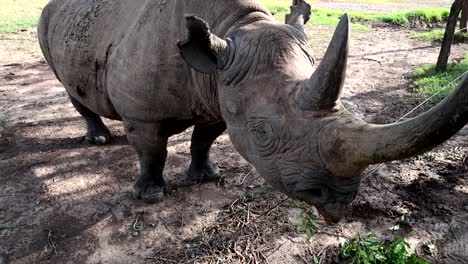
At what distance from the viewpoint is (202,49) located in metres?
2.81

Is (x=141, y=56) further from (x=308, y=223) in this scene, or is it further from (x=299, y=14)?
(x=308, y=223)

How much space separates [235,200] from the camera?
428cm

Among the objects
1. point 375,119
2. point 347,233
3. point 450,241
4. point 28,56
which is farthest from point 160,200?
point 28,56

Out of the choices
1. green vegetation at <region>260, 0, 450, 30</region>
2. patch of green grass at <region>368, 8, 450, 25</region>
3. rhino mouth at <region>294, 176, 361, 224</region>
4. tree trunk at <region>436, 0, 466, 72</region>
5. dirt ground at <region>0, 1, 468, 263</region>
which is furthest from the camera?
patch of green grass at <region>368, 8, 450, 25</region>

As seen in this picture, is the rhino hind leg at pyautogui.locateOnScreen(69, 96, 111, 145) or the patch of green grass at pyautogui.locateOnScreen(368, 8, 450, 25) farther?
the patch of green grass at pyautogui.locateOnScreen(368, 8, 450, 25)

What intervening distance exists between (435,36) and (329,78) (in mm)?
10766

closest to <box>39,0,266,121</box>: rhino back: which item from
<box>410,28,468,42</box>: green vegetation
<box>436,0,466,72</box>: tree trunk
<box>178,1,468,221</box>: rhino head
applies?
<box>178,1,468,221</box>: rhino head

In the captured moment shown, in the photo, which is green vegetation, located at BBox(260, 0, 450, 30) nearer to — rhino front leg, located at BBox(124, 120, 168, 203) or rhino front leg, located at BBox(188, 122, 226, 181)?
rhino front leg, located at BBox(188, 122, 226, 181)

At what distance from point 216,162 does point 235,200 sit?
0.93 metres

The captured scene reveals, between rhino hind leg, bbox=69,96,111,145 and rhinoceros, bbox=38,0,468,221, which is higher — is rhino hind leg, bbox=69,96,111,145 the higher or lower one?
the lower one

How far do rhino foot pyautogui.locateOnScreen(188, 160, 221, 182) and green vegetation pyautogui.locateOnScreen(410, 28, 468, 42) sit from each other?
907 cm

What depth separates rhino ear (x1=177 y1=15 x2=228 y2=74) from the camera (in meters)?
2.65

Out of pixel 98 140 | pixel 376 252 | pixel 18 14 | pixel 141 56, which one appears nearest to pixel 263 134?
pixel 141 56

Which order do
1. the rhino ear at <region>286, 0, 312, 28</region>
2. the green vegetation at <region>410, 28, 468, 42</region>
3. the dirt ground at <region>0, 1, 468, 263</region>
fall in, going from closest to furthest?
the rhino ear at <region>286, 0, 312, 28</region> < the dirt ground at <region>0, 1, 468, 263</region> < the green vegetation at <region>410, 28, 468, 42</region>
